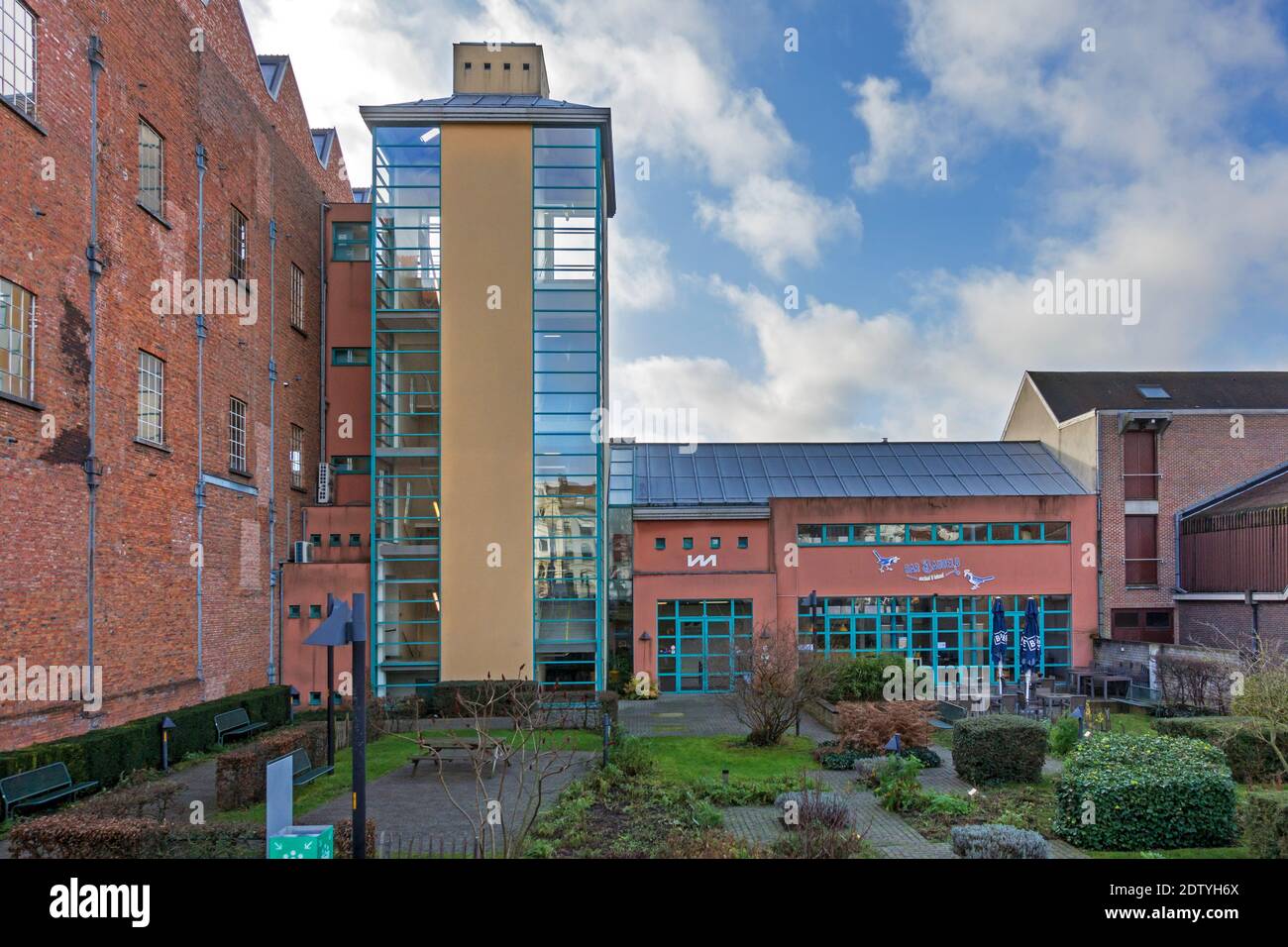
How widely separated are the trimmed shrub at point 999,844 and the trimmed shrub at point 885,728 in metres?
5.91

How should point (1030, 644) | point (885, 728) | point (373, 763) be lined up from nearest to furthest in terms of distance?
point (885, 728)
point (373, 763)
point (1030, 644)

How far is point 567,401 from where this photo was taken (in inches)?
888

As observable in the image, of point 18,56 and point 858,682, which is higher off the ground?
point 18,56

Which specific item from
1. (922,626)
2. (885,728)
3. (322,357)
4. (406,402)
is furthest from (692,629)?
(322,357)

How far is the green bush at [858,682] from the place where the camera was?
2044 centimetres

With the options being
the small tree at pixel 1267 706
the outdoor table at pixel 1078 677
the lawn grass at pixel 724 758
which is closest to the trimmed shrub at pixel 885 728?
the lawn grass at pixel 724 758

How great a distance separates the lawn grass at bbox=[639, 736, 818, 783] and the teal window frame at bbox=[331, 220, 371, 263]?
58.9 ft

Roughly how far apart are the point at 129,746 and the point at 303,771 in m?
3.57

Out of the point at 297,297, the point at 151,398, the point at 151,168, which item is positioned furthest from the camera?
the point at 297,297

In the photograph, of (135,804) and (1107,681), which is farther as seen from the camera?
(1107,681)

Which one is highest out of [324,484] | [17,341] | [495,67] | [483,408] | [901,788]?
[495,67]

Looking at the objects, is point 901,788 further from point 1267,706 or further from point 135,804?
point 135,804

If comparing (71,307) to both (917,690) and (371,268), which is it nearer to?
(371,268)

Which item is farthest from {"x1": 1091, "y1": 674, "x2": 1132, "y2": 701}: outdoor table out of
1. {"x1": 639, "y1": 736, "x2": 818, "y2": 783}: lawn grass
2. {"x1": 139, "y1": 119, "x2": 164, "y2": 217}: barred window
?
{"x1": 139, "y1": 119, "x2": 164, "y2": 217}: barred window
